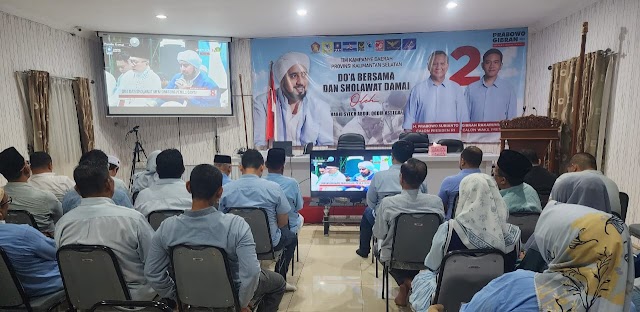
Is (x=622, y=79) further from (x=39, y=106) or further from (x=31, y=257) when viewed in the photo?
(x=39, y=106)

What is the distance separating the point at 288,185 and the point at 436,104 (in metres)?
4.11

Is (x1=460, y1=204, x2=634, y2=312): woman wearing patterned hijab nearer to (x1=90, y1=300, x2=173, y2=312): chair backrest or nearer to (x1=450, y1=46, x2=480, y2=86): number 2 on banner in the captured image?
(x1=90, y1=300, x2=173, y2=312): chair backrest

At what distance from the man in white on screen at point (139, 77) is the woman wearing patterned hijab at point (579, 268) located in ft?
20.5

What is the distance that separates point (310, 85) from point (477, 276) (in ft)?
17.0

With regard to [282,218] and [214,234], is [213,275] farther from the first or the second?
[282,218]

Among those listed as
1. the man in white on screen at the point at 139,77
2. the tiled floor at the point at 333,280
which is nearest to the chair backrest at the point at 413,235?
the tiled floor at the point at 333,280

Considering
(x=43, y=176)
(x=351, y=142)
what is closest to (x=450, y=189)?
(x=351, y=142)

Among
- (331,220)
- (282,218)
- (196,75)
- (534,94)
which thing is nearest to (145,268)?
(282,218)

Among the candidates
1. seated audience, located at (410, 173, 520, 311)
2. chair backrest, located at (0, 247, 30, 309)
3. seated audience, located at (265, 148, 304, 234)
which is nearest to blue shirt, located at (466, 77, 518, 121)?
seated audience, located at (265, 148, 304, 234)

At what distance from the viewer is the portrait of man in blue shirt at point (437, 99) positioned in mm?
6188

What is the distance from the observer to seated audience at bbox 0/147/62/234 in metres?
2.57

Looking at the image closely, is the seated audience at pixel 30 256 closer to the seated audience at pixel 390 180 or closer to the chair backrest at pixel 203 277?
the chair backrest at pixel 203 277

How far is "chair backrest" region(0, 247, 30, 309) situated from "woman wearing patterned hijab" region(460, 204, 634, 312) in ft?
6.81

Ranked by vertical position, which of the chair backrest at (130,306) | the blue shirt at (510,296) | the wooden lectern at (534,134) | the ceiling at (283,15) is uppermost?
the ceiling at (283,15)
